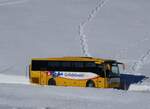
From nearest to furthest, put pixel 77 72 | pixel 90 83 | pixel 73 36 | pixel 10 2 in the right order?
pixel 90 83 < pixel 77 72 < pixel 73 36 < pixel 10 2

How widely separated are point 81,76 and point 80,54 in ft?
30.5

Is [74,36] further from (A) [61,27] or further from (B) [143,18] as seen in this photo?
(B) [143,18]

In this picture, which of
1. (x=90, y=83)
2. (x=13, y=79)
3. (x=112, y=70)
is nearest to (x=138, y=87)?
(x=112, y=70)

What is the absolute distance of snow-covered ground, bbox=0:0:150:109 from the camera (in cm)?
2850

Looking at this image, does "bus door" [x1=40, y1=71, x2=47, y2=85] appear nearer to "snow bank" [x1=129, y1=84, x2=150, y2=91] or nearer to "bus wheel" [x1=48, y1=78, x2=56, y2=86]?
"bus wheel" [x1=48, y1=78, x2=56, y2=86]

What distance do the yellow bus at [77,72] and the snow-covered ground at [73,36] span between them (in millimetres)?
1372

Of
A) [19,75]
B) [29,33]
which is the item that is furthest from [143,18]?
[19,75]

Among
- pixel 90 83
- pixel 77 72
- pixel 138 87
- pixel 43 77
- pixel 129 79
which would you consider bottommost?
pixel 138 87

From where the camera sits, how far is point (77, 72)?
85.2ft

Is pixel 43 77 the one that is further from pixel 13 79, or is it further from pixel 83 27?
pixel 83 27

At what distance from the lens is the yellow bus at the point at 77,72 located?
25266 mm

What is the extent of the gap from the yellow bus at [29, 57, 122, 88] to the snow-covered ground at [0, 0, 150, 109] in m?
1.37

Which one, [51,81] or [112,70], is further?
[51,81]

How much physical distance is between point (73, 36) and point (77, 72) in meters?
13.5
